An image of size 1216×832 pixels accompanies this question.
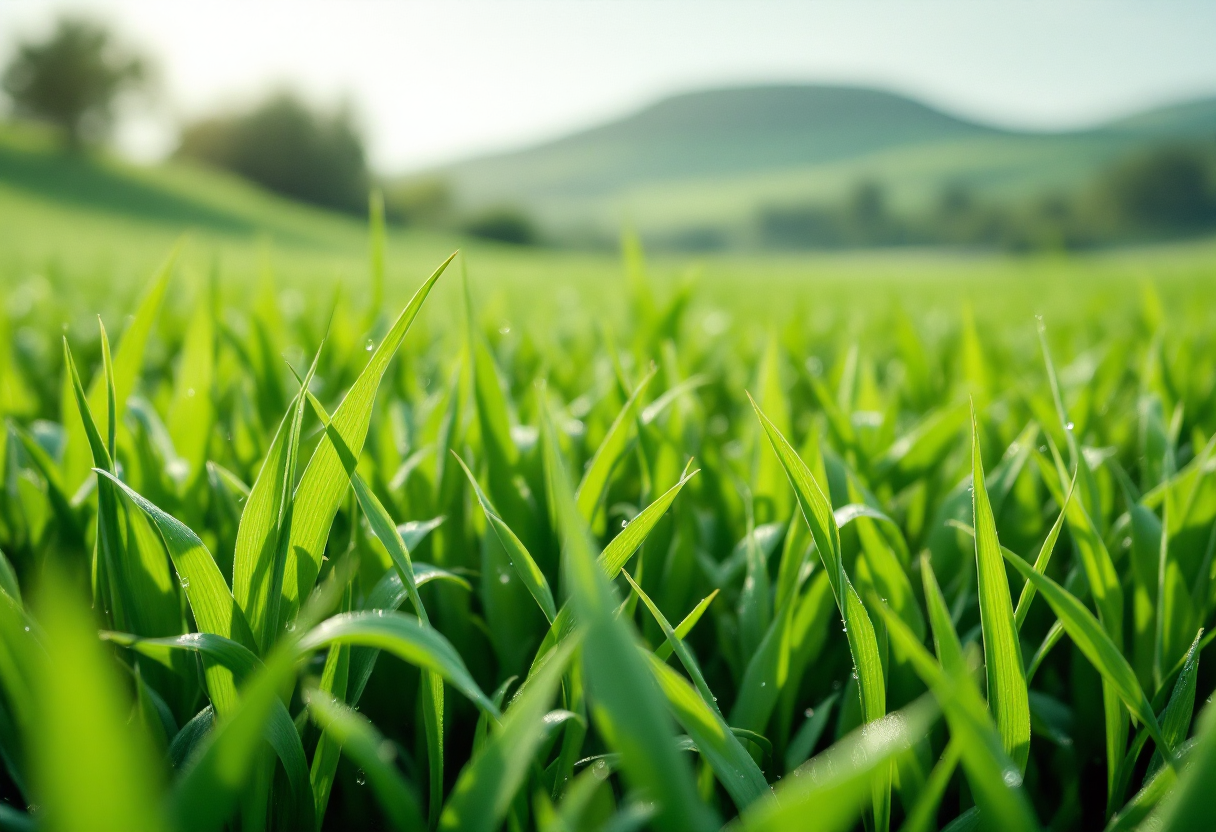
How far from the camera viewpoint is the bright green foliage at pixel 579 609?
0.79 feet

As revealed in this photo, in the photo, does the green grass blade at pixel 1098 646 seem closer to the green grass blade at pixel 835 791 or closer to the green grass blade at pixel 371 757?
the green grass blade at pixel 835 791

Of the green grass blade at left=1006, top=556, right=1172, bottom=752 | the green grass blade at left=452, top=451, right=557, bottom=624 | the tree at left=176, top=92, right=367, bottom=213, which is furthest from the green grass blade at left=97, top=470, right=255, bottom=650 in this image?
the tree at left=176, top=92, right=367, bottom=213

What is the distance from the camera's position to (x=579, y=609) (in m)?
0.22

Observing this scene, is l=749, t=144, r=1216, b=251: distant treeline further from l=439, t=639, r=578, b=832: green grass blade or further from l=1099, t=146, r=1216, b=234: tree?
l=439, t=639, r=578, b=832: green grass blade

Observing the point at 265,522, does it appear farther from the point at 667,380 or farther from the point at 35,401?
the point at 35,401

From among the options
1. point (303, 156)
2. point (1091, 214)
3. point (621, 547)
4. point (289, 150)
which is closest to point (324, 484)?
point (621, 547)

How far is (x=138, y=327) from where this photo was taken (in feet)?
1.92

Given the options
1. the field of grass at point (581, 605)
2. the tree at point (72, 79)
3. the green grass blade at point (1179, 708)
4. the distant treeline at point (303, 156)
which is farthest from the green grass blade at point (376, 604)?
the distant treeline at point (303, 156)

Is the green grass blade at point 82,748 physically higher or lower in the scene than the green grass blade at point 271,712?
higher

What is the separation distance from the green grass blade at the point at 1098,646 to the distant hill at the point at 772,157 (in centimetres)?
3337

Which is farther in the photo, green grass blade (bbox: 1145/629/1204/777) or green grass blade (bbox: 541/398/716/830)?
green grass blade (bbox: 1145/629/1204/777)

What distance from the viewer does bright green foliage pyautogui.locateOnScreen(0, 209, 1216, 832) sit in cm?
24

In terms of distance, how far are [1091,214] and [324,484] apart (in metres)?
40.2

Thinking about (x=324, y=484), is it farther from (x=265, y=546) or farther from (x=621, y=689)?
(x=621, y=689)
